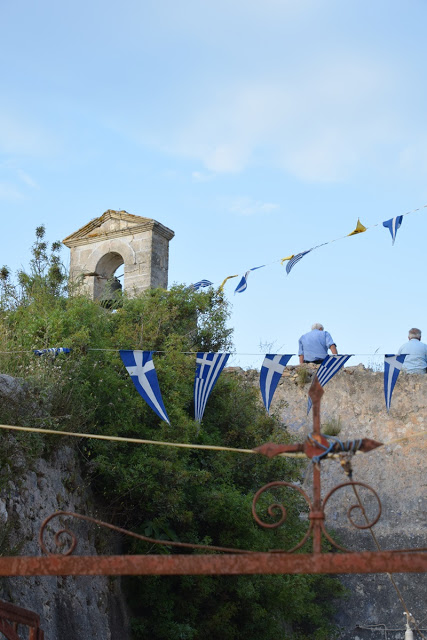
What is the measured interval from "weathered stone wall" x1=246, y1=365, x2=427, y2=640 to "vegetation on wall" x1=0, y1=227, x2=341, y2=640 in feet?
4.24

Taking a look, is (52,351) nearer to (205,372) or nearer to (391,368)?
(205,372)

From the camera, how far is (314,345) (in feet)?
48.2

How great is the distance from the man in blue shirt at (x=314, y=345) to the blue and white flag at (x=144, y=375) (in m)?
6.75

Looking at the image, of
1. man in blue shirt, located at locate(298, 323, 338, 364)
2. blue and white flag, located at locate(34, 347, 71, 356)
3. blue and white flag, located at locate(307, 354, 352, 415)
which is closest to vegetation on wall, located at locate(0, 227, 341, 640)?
blue and white flag, located at locate(34, 347, 71, 356)

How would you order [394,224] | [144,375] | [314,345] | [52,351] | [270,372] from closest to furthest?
[144,375] → [270,372] → [52,351] → [394,224] → [314,345]

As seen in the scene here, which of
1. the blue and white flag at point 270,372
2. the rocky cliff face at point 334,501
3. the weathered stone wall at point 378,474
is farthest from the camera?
the weathered stone wall at point 378,474

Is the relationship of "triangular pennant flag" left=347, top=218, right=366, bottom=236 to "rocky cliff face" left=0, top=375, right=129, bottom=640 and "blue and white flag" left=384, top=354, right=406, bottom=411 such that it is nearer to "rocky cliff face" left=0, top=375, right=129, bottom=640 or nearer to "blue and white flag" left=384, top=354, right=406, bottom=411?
"blue and white flag" left=384, top=354, right=406, bottom=411

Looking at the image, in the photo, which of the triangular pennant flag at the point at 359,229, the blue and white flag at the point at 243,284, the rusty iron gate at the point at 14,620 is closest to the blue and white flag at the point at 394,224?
the triangular pennant flag at the point at 359,229

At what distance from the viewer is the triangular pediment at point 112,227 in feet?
45.5

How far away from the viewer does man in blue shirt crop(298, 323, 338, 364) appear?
14523mm

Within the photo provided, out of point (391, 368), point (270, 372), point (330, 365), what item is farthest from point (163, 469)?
point (391, 368)

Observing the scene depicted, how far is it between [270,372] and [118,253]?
541cm

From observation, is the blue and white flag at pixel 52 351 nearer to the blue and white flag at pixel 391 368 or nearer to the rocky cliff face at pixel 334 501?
the rocky cliff face at pixel 334 501

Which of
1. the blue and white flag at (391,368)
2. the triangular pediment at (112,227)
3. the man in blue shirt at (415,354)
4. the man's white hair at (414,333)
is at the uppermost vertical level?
the triangular pediment at (112,227)
